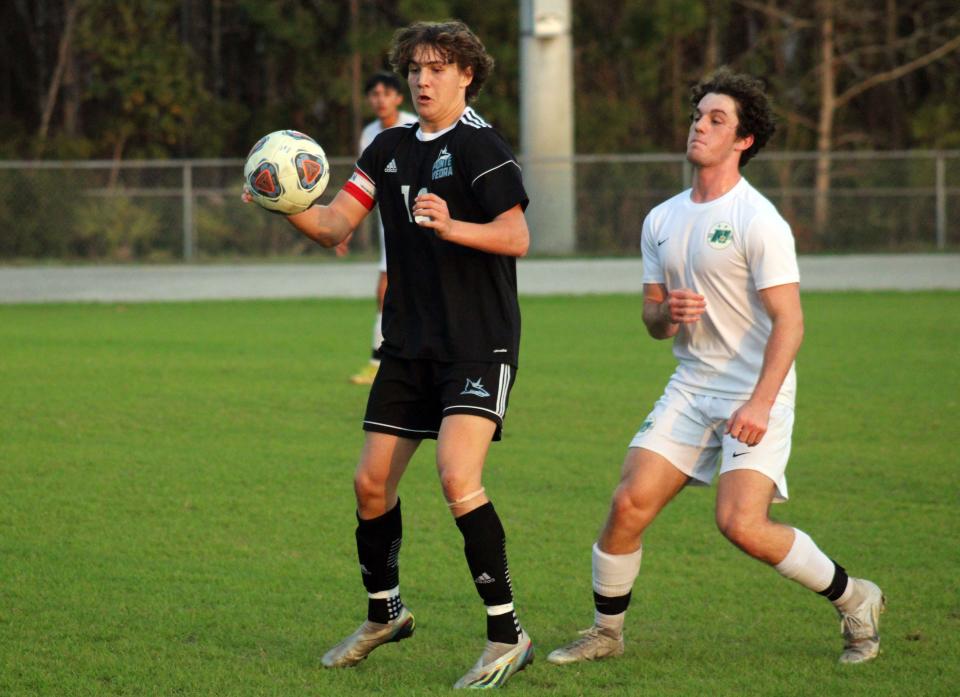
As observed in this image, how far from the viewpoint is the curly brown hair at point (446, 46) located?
471 centimetres

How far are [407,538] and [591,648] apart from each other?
1927 millimetres

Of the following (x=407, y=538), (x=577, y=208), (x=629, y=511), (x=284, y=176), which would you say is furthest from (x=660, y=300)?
(x=577, y=208)

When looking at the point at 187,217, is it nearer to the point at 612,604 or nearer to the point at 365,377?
the point at 365,377

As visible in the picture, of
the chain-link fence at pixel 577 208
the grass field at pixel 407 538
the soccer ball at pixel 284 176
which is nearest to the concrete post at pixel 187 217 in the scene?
the chain-link fence at pixel 577 208

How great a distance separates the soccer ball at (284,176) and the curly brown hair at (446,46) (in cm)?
47

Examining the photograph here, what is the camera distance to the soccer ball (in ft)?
16.1

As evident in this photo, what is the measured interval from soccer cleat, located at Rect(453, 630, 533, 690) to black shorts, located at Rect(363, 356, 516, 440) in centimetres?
72

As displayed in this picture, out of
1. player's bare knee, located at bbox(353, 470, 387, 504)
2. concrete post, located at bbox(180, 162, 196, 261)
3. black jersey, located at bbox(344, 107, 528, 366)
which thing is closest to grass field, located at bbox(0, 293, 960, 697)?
player's bare knee, located at bbox(353, 470, 387, 504)

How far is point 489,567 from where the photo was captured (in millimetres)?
4691

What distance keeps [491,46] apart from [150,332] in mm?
19916

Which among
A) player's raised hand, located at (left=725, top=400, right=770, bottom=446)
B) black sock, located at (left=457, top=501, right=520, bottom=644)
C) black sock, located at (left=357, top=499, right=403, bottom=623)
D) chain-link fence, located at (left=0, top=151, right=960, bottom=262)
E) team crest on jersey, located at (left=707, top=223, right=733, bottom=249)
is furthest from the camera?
chain-link fence, located at (left=0, top=151, right=960, bottom=262)

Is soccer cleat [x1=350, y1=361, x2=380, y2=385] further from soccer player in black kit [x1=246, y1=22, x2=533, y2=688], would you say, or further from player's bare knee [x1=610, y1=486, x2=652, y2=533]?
player's bare knee [x1=610, y1=486, x2=652, y2=533]

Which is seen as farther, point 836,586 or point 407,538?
point 407,538

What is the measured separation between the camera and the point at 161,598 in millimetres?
5629
